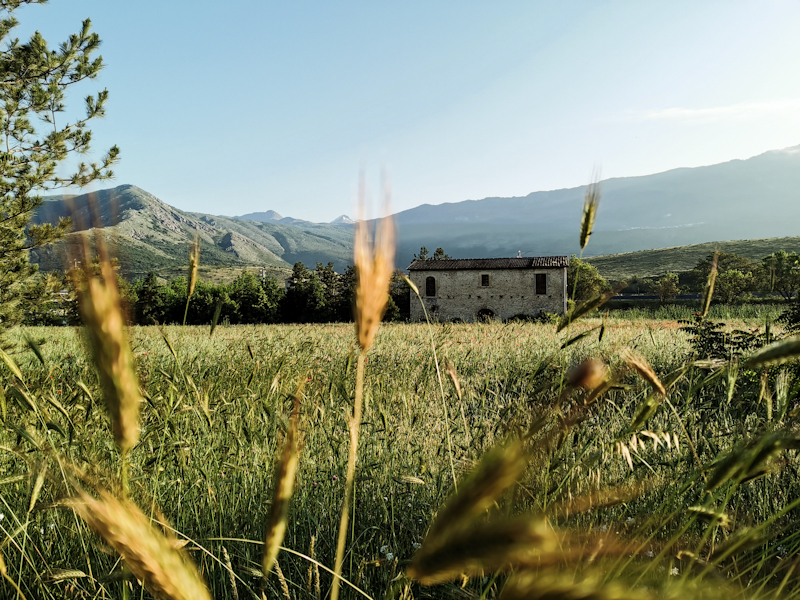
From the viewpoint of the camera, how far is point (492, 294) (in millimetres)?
39844

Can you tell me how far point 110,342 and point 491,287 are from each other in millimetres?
40119

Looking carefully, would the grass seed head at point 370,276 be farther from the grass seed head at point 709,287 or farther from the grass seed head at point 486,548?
the grass seed head at point 709,287

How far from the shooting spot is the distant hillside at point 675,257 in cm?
9194

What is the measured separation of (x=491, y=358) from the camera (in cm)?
916

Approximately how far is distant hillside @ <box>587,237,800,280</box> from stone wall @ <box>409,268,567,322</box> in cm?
5917

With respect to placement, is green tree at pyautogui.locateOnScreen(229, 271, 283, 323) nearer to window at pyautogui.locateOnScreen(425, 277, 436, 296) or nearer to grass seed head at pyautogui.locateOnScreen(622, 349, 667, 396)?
window at pyautogui.locateOnScreen(425, 277, 436, 296)

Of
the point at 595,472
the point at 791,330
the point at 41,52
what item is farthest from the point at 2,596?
the point at 41,52

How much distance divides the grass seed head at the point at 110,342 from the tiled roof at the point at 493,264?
37516mm

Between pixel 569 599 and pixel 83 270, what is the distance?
647mm

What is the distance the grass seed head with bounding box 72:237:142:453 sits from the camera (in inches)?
22.7

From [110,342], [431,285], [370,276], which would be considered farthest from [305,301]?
[110,342]

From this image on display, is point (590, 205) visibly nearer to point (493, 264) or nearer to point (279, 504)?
point (279, 504)

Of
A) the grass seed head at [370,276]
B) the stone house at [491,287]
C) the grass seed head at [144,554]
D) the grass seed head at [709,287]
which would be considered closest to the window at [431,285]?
the stone house at [491,287]

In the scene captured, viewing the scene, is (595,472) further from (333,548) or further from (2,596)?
(2,596)
